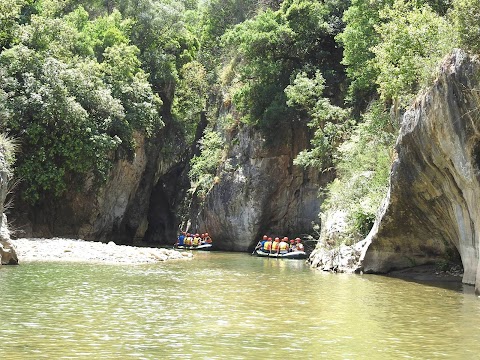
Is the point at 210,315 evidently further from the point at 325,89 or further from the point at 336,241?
the point at 325,89

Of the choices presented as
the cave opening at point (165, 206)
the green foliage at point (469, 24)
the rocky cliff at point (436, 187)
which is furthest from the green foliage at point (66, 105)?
the green foliage at point (469, 24)

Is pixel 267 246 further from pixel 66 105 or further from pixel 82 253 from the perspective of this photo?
pixel 66 105

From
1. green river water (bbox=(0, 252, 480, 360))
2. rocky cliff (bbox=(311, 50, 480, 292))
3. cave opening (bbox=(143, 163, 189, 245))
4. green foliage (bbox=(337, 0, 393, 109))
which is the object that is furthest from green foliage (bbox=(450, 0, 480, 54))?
cave opening (bbox=(143, 163, 189, 245))

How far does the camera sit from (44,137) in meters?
33.4

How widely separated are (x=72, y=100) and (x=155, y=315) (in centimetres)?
2312

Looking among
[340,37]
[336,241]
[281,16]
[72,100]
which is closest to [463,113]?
[336,241]

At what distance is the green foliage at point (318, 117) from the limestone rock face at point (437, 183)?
11.6 metres

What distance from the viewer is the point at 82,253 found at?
2697cm

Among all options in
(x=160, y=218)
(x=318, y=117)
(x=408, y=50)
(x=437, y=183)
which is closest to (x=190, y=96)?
(x=160, y=218)

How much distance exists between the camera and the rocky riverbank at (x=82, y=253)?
25797mm

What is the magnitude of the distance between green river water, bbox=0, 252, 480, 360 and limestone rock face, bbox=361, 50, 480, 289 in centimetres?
184

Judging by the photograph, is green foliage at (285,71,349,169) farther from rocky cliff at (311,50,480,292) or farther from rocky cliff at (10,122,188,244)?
rocky cliff at (10,122,188,244)

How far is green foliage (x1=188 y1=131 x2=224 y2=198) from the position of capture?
144 ft

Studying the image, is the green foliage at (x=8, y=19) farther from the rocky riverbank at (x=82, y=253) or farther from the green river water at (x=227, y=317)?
the green river water at (x=227, y=317)
